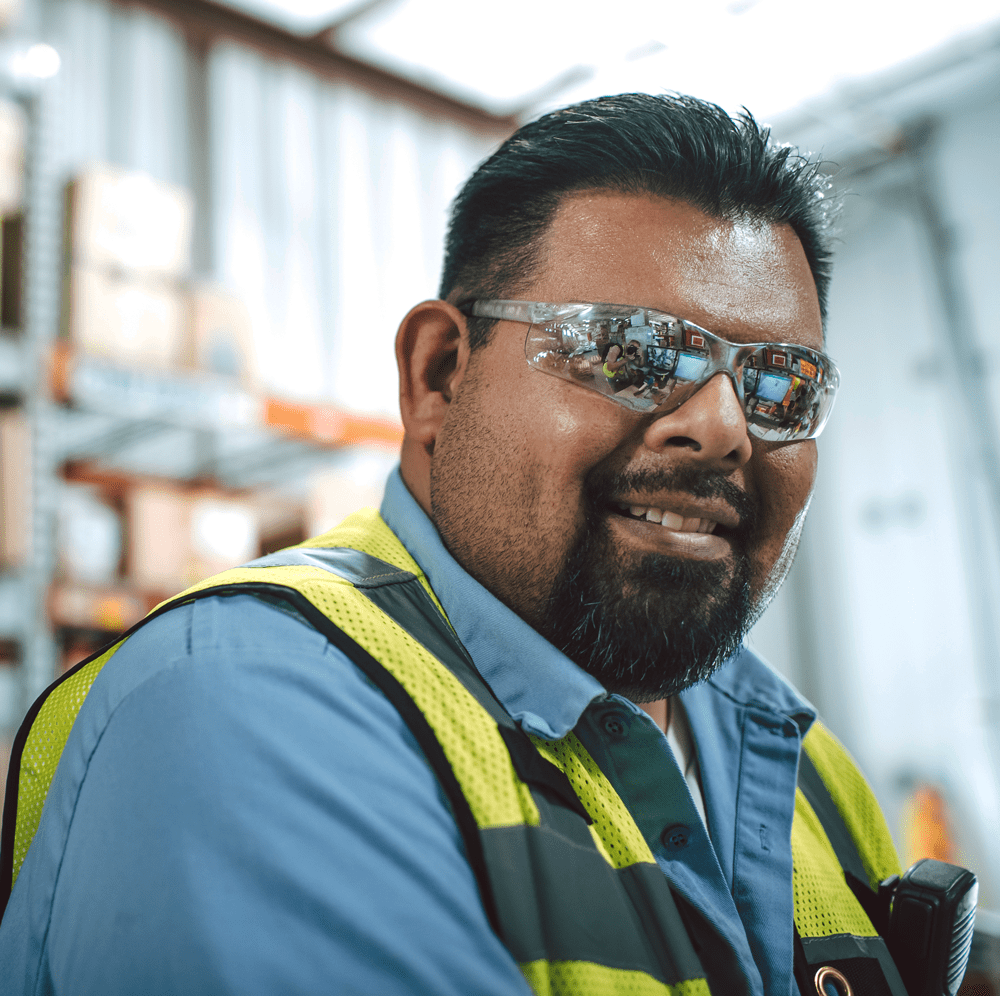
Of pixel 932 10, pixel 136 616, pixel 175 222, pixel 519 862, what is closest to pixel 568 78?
pixel 932 10

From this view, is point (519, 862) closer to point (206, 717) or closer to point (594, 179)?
point (206, 717)

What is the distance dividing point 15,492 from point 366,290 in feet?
6.90

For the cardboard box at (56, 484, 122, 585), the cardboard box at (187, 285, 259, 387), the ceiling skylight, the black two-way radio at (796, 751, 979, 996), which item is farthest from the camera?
the ceiling skylight

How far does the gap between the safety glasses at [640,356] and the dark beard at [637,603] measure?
0.32ft

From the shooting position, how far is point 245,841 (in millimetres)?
613

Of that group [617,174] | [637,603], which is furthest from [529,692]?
[617,174]

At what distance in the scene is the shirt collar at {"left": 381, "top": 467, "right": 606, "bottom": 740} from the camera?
2.99 ft

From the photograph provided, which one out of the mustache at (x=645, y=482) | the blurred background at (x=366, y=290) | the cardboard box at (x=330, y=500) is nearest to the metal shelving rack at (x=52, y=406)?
the blurred background at (x=366, y=290)

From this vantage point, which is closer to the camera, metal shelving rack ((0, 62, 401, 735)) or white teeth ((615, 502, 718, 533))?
white teeth ((615, 502, 718, 533))

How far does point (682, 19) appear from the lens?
11.8 ft

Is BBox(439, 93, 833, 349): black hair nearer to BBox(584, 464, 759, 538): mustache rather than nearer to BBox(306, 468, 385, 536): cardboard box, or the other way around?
BBox(584, 464, 759, 538): mustache

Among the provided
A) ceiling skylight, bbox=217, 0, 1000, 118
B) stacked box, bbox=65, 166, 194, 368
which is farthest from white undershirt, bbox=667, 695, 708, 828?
ceiling skylight, bbox=217, 0, 1000, 118

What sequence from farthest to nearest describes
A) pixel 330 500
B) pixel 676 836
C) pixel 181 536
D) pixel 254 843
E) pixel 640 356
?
pixel 330 500, pixel 181 536, pixel 640 356, pixel 676 836, pixel 254 843

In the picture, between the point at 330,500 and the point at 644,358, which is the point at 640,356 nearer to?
the point at 644,358
